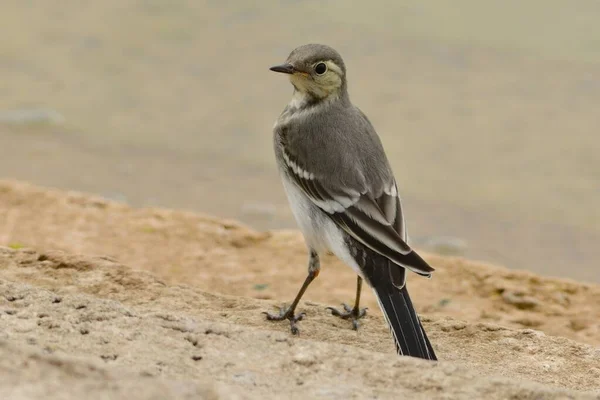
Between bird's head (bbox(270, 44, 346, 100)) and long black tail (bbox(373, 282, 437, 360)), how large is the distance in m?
1.75

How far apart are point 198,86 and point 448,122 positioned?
3.20 metres

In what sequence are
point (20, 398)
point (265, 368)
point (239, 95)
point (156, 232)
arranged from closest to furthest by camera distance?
point (20, 398) < point (265, 368) < point (156, 232) < point (239, 95)

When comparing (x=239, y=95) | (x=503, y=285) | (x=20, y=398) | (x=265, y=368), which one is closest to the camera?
(x=20, y=398)

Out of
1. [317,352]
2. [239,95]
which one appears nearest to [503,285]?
[317,352]

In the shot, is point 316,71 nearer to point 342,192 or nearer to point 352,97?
point 342,192

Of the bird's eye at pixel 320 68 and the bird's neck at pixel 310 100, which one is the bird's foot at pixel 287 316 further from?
the bird's eye at pixel 320 68

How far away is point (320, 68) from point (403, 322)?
212 centimetres

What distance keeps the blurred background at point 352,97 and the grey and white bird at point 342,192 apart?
165 inches

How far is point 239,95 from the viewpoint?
13.2m

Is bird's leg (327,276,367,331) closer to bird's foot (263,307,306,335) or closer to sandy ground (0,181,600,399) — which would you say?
sandy ground (0,181,600,399)

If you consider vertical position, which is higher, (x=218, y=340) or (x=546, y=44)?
(x=546, y=44)

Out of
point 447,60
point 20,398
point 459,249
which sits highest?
point 447,60

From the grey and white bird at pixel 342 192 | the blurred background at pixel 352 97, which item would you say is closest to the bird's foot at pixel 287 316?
the grey and white bird at pixel 342 192

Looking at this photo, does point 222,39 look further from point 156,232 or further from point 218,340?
point 218,340
